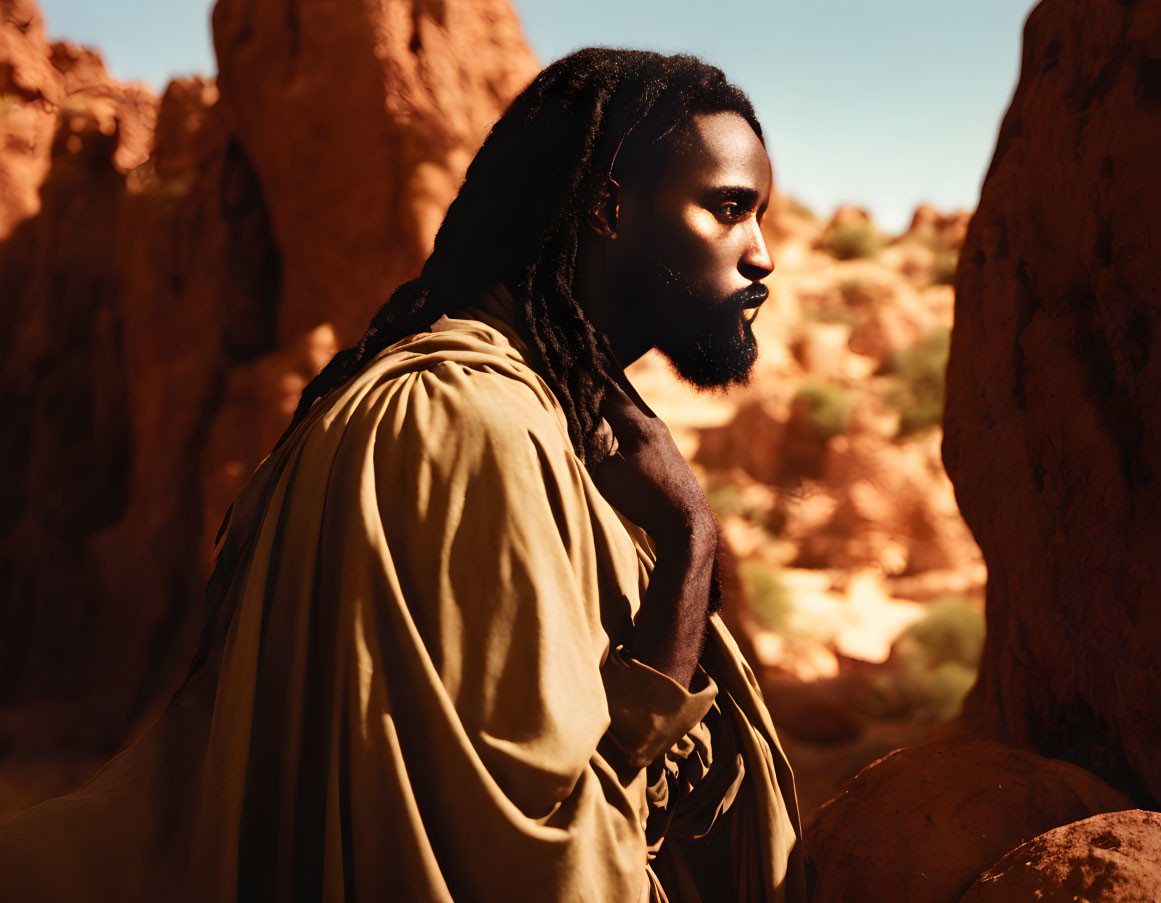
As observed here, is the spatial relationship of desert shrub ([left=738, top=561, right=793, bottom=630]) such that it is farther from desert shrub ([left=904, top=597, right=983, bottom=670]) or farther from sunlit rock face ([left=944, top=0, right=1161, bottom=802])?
sunlit rock face ([left=944, top=0, right=1161, bottom=802])

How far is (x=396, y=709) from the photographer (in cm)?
149

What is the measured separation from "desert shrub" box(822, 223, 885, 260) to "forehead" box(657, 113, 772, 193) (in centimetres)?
2299

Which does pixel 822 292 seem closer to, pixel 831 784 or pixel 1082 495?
pixel 831 784

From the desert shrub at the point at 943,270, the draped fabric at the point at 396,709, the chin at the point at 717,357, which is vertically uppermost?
the chin at the point at 717,357

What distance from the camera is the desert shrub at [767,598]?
10.2 m

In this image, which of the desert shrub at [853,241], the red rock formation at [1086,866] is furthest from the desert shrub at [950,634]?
the desert shrub at [853,241]

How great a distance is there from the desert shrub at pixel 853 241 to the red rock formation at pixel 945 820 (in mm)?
22567

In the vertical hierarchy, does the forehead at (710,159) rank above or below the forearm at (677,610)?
above

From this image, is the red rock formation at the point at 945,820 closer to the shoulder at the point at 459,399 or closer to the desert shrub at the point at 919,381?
the shoulder at the point at 459,399

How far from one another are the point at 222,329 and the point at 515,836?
569 cm

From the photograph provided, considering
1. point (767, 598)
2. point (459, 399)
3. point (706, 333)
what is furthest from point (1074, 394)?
point (767, 598)

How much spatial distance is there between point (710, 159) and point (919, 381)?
47.0 ft

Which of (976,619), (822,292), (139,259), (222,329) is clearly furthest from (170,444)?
(822,292)

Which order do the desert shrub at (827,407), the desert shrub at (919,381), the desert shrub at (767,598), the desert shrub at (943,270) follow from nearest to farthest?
the desert shrub at (767,598) → the desert shrub at (827,407) → the desert shrub at (919,381) → the desert shrub at (943,270)
